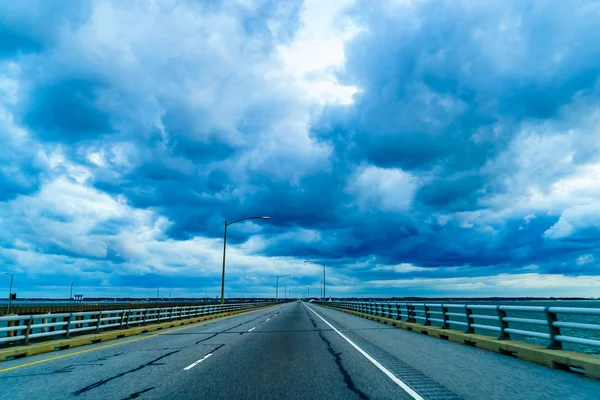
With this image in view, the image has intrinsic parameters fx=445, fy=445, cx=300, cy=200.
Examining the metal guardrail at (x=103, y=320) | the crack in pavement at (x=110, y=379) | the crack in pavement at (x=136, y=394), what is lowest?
the crack in pavement at (x=110, y=379)

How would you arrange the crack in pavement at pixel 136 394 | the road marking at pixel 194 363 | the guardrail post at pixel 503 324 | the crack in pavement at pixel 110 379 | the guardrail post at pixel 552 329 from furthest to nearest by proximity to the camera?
the guardrail post at pixel 503 324 → the guardrail post at pixel 552 329 → the road marking at pixel 194 363 → the crack in pavement at pixel 110 379 → the crack in pavement at pixel 136 394

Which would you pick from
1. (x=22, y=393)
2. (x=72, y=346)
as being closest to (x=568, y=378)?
(x=22, y=393)

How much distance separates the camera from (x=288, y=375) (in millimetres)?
9508

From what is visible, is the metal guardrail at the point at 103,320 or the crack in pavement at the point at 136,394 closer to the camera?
the crack in pavement at the point at 136,394

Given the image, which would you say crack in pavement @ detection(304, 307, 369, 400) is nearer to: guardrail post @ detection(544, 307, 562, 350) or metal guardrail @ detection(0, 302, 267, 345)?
guardrail post @ detection(544, 307, 562, 350)

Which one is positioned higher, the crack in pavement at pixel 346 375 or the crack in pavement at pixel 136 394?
the crack in pavement at pixel 346 375

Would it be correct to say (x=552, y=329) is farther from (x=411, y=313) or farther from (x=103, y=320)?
(x=103, y=320)

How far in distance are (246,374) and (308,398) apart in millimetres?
2750

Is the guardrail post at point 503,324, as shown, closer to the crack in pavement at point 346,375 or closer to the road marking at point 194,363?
the crack in pavement at point 346,375

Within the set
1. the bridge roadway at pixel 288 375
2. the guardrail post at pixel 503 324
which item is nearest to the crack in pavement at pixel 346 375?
the bridge roadway at pixel 288 375

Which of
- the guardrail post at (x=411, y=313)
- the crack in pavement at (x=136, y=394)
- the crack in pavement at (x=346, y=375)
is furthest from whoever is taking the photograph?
the guardrail post at (x=411, y=313)

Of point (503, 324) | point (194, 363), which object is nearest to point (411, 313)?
point (503, 324)

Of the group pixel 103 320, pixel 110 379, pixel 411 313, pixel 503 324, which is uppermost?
pixel 503 324

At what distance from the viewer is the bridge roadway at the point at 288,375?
777 cm
